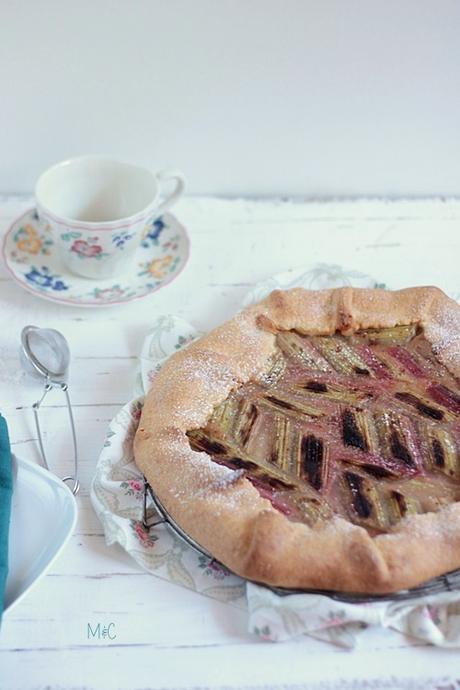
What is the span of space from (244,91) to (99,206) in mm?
298

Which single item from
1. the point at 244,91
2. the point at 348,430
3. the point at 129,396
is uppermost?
the point at 244,91

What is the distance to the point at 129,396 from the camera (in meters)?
1.07

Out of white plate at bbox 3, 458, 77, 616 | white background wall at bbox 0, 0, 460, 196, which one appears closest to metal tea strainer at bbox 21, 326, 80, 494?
white plate at bbox 3, 458, 77, 616

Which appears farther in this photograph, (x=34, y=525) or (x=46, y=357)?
(x=46, y=357)

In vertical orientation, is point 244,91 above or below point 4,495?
above

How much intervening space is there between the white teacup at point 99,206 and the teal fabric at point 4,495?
0.33 metres

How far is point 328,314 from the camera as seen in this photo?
3.52ft

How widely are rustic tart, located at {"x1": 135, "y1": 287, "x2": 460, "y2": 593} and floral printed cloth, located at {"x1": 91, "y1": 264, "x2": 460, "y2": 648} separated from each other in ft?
0.08

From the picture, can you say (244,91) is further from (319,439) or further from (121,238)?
(319,439)

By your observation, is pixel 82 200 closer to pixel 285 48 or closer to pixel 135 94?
pixel 135 94

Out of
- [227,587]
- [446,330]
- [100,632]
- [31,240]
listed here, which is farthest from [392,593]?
[31,240]

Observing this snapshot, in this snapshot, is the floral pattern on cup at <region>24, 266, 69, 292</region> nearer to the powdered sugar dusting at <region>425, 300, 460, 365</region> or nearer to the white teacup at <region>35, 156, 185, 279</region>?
the white teacup at <region>35, 156, 185, 279</region>

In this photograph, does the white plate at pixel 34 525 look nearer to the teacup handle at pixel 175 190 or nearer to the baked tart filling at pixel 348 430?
the baked tart filling at pixel 348 430

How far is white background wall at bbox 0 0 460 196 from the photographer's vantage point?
4.02ft
